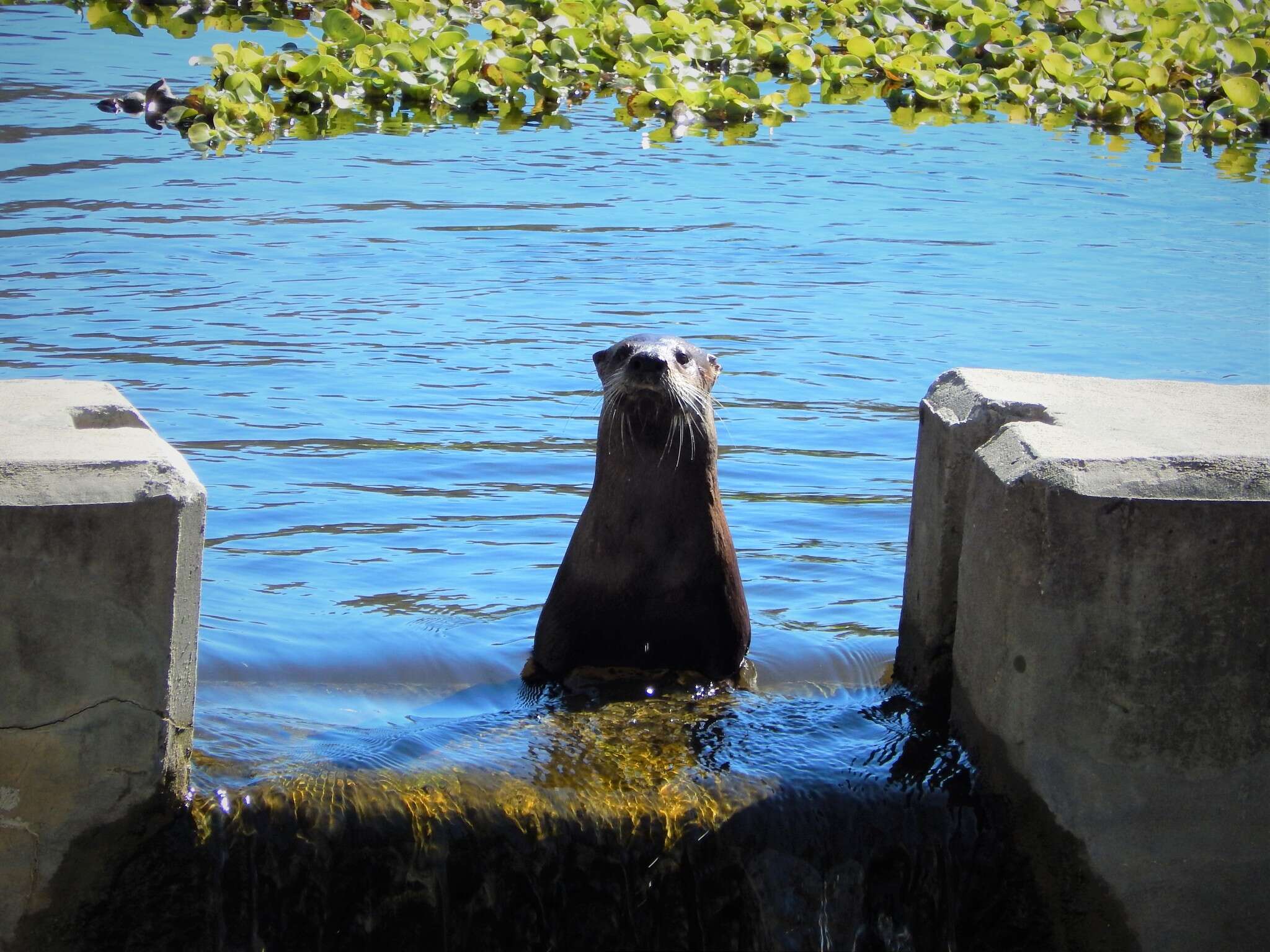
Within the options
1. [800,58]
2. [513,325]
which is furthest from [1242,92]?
[513,325]

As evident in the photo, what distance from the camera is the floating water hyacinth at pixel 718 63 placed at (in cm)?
1338

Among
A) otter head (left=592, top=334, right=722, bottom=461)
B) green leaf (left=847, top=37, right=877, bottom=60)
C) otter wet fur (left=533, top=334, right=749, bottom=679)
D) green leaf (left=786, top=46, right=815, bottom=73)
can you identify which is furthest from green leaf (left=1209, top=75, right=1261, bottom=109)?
otter wet fur (left=533, top=334, right=749, bottom=679)

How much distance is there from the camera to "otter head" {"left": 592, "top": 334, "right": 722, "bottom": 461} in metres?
4.10

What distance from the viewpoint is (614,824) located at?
3.47 metres

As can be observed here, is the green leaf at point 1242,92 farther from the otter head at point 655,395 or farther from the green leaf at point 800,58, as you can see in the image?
the otter head at point 655,395

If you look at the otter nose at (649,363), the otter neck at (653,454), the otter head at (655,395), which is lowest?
the otter neck at (653,454)

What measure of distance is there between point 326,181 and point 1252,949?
9.40 metres

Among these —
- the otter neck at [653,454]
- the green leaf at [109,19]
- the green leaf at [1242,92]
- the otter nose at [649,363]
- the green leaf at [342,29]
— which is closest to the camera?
the otter nose at [649,363]

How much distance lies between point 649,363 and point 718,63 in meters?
11.2

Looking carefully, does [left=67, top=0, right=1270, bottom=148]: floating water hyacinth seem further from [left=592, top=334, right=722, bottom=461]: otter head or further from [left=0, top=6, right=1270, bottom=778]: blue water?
[left=592, top=334, right=722, bottom=461]: otter head

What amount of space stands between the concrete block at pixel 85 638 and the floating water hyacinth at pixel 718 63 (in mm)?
9854

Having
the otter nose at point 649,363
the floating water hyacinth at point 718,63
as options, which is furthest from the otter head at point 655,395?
the floating water hyacinth at point 718,63

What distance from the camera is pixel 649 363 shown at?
4082 millimetres

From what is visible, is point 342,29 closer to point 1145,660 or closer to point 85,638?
point 85,638
